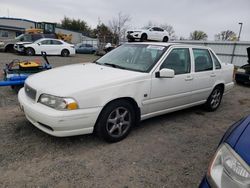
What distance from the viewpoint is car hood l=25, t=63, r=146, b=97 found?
9.70 feet

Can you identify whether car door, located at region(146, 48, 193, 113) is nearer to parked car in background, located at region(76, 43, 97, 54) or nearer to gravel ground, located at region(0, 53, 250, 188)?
gravel ground, located at region(0, 53, 250, 188)

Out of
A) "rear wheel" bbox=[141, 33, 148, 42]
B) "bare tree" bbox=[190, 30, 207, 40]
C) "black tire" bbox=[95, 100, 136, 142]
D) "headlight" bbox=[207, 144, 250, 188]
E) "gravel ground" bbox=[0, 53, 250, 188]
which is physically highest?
"bare tree" bbox=[190, 30, 207, 40]

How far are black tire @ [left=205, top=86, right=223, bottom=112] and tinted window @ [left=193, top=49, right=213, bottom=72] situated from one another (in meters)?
0.65

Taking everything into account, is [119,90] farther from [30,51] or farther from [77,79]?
[30,51]

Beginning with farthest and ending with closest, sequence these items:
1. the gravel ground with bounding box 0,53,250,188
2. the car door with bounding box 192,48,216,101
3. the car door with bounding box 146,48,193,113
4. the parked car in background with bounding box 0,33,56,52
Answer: the parked car in background with bounding box 0,33,56,52
the car door with bounding box 192,48,216,101
the car door with bounding box 146,48,193,113
the gravel ground with bounding box 0,53,250,188

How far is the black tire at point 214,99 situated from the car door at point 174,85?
0.83 m

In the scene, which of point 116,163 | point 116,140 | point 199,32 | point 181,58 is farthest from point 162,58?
point 199,32

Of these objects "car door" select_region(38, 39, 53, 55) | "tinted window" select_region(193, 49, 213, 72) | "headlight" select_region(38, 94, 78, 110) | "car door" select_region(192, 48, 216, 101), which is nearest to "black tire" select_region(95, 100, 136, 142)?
"headlight" select_region(38, 94, 78, 110)

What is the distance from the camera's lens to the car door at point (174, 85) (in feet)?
12.2

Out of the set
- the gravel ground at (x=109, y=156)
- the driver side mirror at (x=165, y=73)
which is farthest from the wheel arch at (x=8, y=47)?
the driver side mirror at (x=165, y=73)

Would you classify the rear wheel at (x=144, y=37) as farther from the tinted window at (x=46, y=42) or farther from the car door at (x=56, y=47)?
the tinted window at (x=46, y=42)

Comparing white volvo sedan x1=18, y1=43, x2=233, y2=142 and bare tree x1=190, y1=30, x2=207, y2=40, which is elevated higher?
bare tree x1=190, y1=30, x2=207, y2=40

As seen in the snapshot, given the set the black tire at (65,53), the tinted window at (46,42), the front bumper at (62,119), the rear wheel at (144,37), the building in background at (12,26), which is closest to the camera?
the front bumper at (62,119)

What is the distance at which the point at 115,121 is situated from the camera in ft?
11.0
